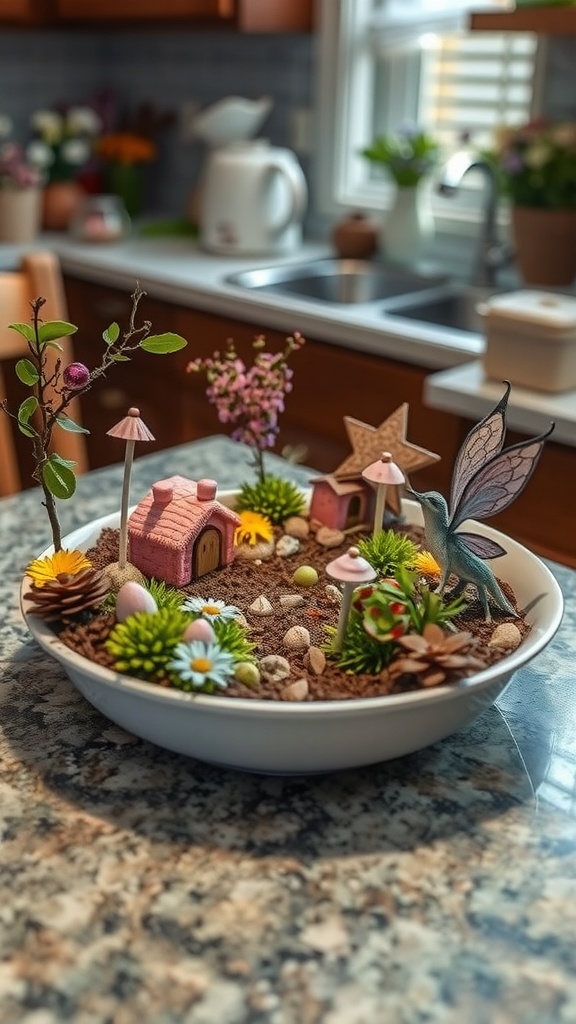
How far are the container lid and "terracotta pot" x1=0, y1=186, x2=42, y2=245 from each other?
5.30 ft

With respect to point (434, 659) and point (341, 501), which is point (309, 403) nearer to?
point (341, 501)

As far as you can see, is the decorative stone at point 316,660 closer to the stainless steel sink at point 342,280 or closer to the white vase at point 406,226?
the stainless steel sink at point 342,280

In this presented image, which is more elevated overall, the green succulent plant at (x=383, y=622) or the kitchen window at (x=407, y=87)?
the kitchen window at (x=407, y=87)

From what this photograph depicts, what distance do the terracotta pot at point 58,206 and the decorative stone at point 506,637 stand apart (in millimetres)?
2482

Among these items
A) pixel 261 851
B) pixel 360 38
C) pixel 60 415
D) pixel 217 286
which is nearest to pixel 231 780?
pixel 261 851

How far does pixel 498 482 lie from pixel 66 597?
13.2 inches

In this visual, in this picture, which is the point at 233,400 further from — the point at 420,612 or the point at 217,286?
the point at 217,286

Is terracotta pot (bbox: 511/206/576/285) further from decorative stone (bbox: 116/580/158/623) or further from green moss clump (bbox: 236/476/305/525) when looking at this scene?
decorative stone (bbox: 116/580/158/623)

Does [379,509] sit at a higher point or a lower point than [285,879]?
higher

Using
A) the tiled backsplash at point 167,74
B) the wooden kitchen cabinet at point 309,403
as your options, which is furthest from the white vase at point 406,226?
the wooden kitchen cabinet at point 309,403

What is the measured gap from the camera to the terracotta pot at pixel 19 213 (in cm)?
280

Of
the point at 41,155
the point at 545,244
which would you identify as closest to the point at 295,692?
the point at 545,244

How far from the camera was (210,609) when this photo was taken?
81 cm

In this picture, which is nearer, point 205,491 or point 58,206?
point 205,491
